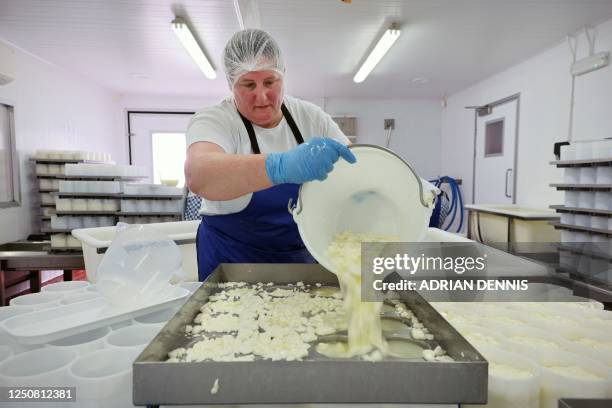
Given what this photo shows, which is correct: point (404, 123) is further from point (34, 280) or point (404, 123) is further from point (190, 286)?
point (190, 286)

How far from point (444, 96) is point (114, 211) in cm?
667

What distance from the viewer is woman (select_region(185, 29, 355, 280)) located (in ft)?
4.26

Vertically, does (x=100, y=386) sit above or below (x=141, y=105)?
below

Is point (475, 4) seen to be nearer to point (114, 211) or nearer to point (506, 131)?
point (506, 131)

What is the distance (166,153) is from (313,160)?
7.32m

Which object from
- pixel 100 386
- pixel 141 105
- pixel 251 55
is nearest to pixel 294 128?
pixel 251 55

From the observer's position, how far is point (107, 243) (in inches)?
94.7

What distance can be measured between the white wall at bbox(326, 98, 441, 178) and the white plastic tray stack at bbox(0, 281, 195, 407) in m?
7.24

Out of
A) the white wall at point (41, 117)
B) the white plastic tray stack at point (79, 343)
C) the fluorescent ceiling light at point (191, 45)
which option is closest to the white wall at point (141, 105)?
the white wall at point (41, 117)

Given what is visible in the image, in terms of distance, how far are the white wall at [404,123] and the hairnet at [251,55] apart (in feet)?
21.1

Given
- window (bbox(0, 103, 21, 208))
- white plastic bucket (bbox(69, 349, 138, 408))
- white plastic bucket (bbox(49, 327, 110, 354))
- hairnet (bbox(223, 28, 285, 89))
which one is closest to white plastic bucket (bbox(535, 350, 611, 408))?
white plastic bucket (bbox(69, 349, 138, 408))

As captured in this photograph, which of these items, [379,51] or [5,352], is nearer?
[5,352]

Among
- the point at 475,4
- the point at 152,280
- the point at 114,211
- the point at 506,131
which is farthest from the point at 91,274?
the point at 506,131

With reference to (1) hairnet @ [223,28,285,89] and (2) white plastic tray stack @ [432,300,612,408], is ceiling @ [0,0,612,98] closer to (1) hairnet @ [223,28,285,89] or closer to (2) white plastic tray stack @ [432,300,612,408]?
(1) hairnet @ [223,28,285,89]
